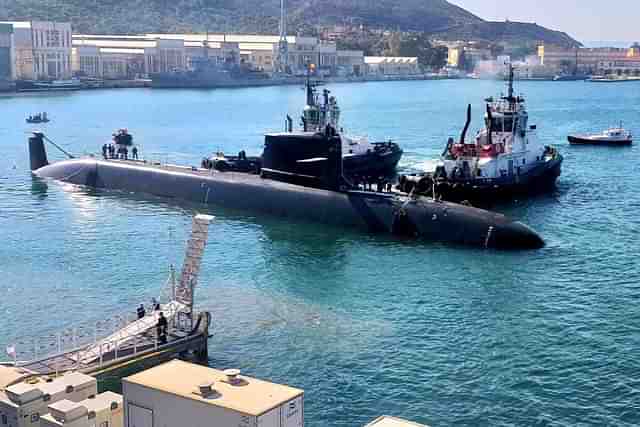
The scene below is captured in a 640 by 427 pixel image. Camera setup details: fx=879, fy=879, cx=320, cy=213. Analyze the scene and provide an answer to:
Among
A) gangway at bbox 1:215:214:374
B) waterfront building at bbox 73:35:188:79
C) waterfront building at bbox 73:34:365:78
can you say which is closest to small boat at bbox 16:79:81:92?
waterfront building at bbox 73:34:365:78

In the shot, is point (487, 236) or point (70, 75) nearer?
point (487, 236)

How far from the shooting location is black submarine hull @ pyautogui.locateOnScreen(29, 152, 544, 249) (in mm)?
27703

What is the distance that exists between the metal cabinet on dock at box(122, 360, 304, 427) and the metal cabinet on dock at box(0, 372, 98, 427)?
4.13 ft

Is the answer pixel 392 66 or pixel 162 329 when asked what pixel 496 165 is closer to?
pixel 162 329

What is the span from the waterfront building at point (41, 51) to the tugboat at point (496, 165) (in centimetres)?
10502

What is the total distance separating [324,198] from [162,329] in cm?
1411

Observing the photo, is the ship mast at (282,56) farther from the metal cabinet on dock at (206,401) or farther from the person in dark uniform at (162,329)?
the metal cabinet on dock at (206,401)

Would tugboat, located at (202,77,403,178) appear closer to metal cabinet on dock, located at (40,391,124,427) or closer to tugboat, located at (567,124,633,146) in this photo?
tugboat, located at (567,124,633,146)

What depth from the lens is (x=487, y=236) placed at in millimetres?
27375

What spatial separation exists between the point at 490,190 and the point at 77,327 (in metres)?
20.7

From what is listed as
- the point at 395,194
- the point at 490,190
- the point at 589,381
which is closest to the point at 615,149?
the point at 490,190

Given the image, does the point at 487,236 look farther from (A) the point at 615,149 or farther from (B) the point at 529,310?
(A) the point at 615,149

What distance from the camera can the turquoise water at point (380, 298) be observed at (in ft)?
54.6

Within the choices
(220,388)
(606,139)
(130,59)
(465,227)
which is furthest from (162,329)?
(130,59)
